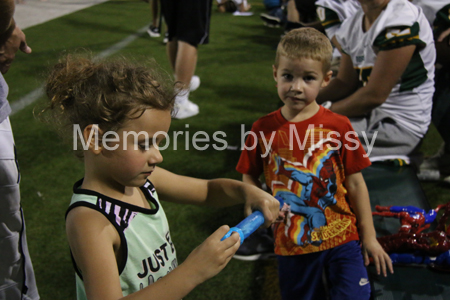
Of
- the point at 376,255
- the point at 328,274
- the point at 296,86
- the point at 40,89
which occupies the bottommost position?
the point at 40,89

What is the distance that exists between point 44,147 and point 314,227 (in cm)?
251

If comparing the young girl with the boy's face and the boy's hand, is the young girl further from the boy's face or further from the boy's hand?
the boy's face

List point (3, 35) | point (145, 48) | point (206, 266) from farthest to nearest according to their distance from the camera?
point (145, 48) < point (3, 35) < point (206, 266)

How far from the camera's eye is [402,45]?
7.61 feet

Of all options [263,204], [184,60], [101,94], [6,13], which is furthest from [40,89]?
[263,204]

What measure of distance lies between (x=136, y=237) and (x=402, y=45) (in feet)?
5.80

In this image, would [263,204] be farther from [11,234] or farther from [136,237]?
[11,234]

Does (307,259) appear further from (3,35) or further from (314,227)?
(3,35)

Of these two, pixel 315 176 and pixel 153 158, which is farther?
pixel 315 176

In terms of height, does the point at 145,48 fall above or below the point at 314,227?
below

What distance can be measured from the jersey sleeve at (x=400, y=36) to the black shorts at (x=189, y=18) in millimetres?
1954

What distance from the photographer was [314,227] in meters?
1.69


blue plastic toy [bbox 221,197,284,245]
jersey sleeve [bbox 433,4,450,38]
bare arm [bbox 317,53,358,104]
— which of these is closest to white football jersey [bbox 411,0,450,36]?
jersey sleeve [bbox 433,4,450,38]

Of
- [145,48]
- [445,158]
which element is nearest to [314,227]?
[445,158]
